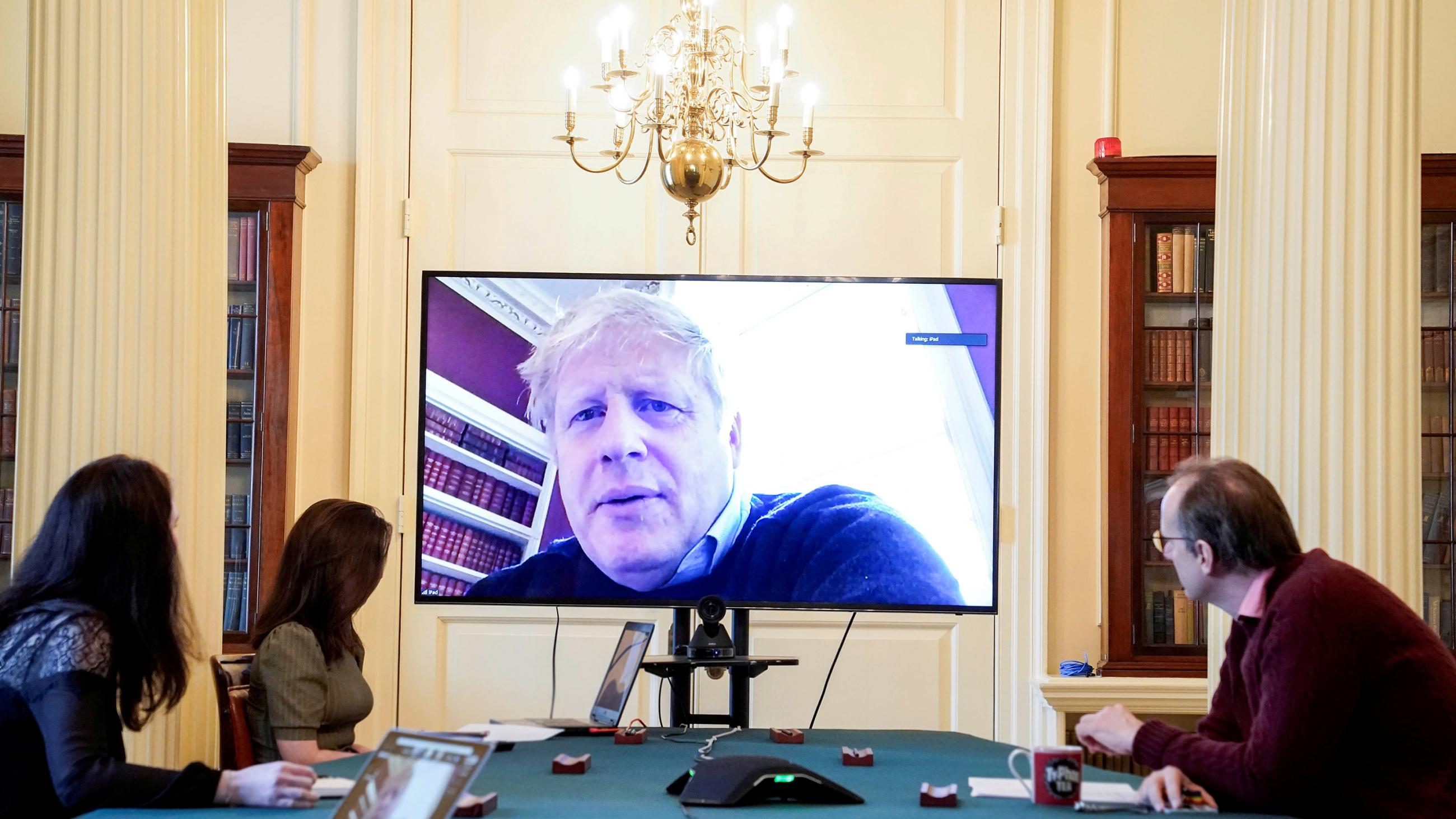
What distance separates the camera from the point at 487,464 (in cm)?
420

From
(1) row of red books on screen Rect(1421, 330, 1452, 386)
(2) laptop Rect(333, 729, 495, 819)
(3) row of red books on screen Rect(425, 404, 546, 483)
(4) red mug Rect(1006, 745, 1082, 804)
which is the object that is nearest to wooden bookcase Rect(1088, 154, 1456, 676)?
(1) row of red books on screen Rect(1421, 330, 1452, 386)

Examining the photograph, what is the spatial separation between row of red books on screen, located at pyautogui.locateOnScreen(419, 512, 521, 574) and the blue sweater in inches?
1.6

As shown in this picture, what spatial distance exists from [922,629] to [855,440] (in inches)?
34.6

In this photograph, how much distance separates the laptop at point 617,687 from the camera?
9.70 feet

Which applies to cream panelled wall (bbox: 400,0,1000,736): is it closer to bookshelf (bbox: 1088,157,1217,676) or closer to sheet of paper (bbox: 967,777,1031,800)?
bookshelf (bbox: 1088,157,1217,676)

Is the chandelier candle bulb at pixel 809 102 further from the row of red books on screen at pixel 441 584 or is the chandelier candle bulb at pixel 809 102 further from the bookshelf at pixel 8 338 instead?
the bookshelf at pixel 8 338

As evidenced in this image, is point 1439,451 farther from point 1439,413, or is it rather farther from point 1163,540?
point 1163,540

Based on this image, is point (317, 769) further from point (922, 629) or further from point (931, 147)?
point (931, 147)

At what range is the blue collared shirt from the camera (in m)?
4.10

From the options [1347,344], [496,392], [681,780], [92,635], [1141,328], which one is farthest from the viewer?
[1141,328]

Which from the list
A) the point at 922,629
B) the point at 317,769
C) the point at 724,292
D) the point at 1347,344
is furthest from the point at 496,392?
the point at 1347,344

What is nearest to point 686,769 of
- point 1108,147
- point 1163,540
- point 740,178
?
point 1163,540

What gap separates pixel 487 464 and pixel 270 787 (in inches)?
89.2

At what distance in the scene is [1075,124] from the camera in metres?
4.79
